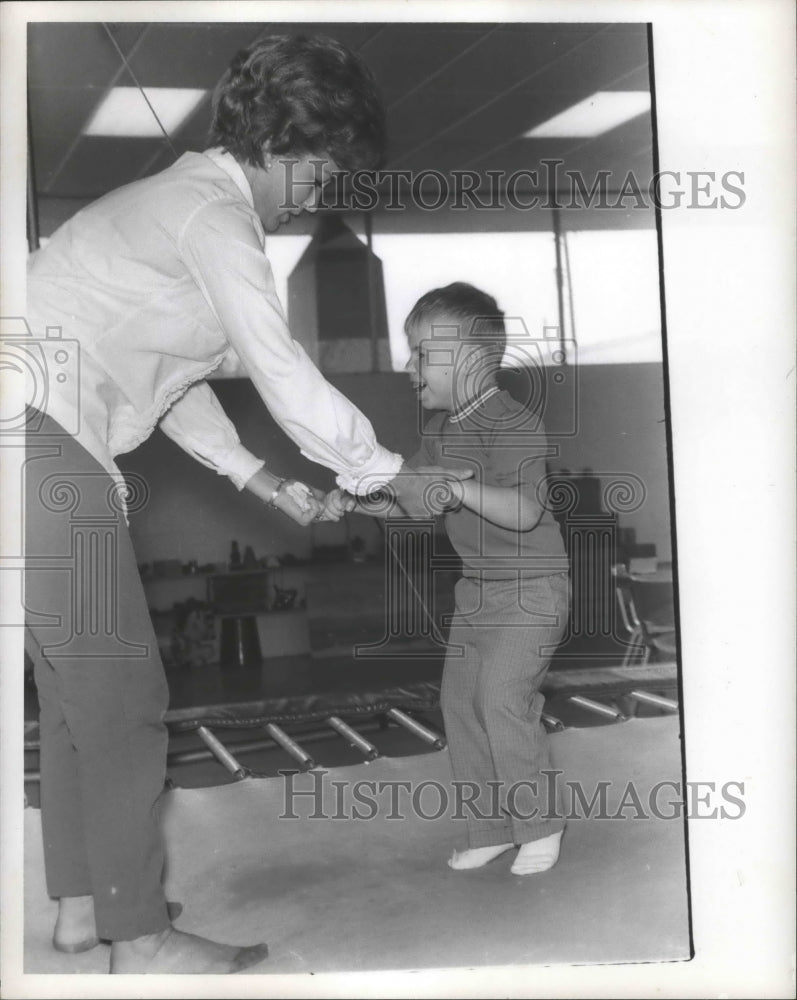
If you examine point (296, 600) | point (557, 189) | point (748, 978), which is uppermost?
point (557, 189)

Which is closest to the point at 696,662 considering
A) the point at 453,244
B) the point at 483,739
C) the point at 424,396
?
the point at 483,739

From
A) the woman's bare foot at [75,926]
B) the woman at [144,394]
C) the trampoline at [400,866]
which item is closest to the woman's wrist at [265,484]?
the woman at [144,394]

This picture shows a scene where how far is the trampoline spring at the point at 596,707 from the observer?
1552 millimetres

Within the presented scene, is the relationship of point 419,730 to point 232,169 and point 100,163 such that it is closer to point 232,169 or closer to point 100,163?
point 232,169

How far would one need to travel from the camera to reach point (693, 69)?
1637 mm

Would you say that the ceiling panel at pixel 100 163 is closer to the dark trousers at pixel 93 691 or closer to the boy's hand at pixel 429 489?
the dark trousers at pixel 93 691

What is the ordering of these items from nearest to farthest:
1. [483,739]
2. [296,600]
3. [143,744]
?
[143,744]
[483,739]
[296,600]

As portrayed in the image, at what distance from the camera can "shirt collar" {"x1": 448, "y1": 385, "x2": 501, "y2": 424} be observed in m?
1.57

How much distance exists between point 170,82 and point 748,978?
1.77 meters

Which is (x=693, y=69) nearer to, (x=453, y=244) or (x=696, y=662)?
(x=453, y=244)

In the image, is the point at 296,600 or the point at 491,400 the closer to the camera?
the point at 491,400

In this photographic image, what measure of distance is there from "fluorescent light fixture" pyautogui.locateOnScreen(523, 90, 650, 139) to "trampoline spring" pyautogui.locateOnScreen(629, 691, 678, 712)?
96cm

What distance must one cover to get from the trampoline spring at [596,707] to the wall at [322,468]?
27cm

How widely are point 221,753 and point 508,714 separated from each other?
19.9 inches
